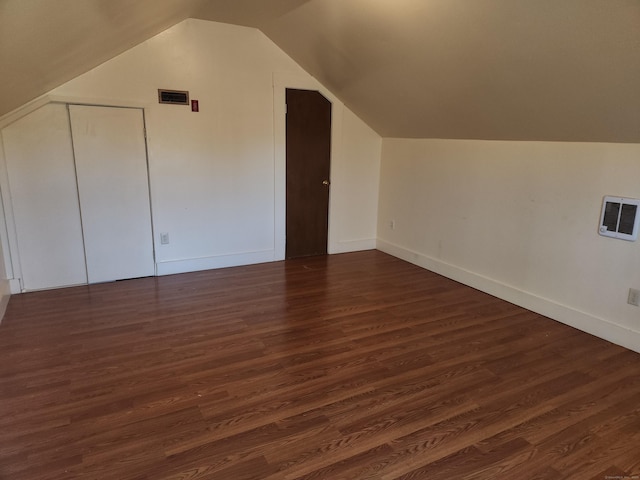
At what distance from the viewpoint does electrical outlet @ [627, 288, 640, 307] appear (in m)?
2.88

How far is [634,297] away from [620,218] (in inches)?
22.9

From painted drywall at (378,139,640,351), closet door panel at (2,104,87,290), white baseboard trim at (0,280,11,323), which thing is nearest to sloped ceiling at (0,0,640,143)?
painted drywall at (378,139,640,351)

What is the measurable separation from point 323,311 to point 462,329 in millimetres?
1158

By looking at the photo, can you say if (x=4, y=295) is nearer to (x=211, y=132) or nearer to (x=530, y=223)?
(x=211, y=132)

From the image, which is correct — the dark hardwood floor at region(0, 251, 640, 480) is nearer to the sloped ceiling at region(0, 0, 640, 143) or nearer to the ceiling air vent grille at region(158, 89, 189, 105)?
the sloped ceiling at region(0, 0, 640, 143)

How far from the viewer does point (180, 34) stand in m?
3.98

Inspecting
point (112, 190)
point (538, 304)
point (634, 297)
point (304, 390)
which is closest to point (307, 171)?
point (112, 190)

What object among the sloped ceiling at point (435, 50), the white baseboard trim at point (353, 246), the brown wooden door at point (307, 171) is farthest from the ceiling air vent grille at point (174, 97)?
the white baseboard trim at point (353, 246)

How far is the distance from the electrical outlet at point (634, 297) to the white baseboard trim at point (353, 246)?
10.2ft

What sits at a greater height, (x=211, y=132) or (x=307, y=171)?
(x=211, y=132)

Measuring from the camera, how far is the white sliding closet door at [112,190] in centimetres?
381

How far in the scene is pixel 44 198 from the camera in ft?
12.2

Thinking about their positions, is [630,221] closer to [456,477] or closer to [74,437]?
[456,477]

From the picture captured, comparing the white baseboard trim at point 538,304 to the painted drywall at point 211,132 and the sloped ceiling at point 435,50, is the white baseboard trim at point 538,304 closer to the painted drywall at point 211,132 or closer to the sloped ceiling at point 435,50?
the sloped ceiling at point 435,50
